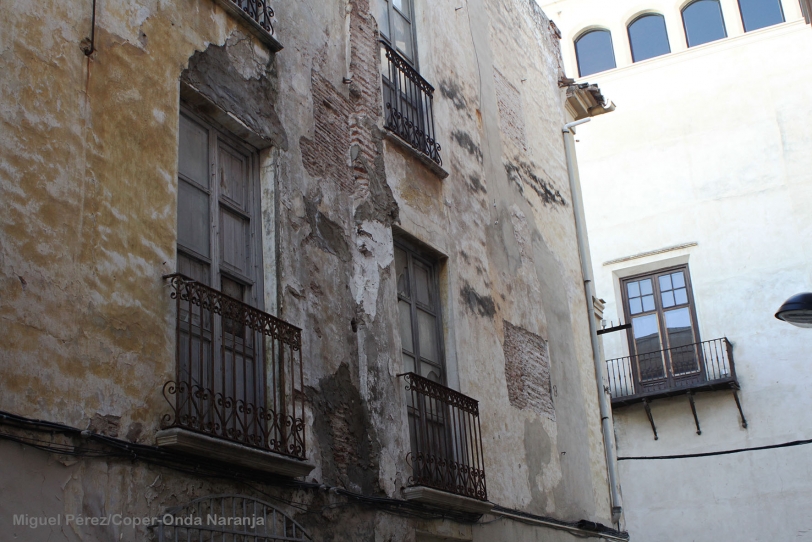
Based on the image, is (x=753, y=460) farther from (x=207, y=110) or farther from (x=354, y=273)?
(x=207, y=110)

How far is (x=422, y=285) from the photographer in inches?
362

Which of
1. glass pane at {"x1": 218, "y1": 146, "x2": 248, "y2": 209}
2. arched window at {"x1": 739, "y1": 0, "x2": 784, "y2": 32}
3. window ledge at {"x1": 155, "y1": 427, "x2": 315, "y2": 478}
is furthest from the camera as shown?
arched window at {"x1": 739, "y1": 0, "x2": 784, "y2": 32}

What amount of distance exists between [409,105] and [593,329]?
495cm

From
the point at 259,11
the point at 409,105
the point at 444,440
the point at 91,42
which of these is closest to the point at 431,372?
the point at 444,440

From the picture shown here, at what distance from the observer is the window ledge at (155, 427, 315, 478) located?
525cm

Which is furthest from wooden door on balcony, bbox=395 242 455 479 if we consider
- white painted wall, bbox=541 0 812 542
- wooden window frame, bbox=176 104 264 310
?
white painted wall, bbox=541 0 812 542

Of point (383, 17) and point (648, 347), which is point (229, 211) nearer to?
point (383, 17)

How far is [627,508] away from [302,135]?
556 inches

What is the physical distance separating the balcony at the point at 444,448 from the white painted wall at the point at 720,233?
1136 centimetres

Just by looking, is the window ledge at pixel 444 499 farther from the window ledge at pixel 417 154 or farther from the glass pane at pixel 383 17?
the glass pane at pixel 383 17

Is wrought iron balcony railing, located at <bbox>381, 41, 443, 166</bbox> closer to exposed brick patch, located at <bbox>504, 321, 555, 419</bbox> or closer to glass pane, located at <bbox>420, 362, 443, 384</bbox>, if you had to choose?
glass pane, located at <bbox>420, 362, 443, 384</bbox>

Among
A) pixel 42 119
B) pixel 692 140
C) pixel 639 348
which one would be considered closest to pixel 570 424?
pixel 42 119

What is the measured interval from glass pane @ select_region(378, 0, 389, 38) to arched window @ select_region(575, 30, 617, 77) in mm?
13986

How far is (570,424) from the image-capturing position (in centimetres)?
1146
